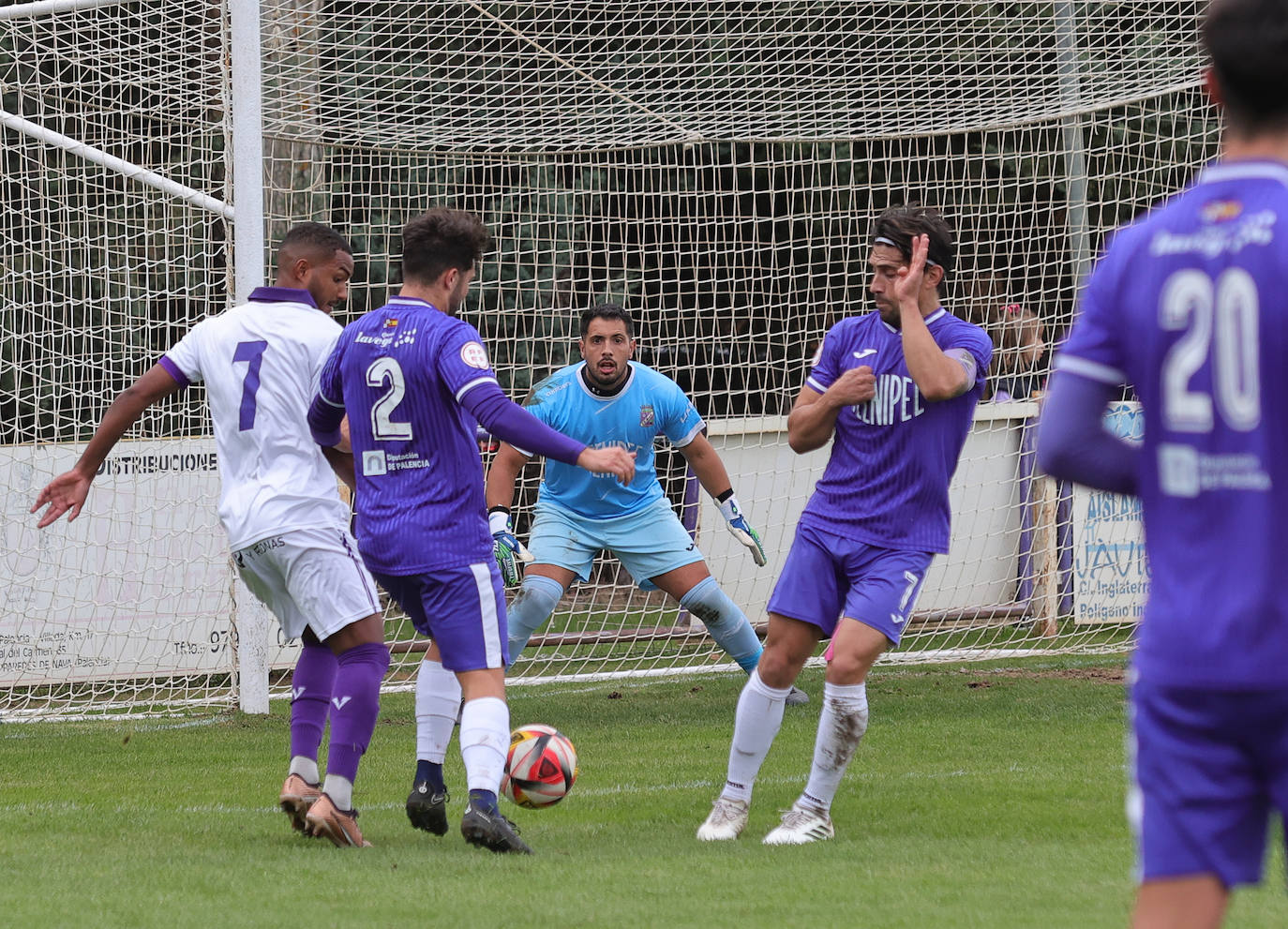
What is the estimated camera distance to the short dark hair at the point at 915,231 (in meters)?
5.21

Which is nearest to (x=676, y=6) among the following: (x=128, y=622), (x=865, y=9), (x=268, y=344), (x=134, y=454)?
(x=865, y=9)

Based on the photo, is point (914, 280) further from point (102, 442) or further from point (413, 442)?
point (102, 442)

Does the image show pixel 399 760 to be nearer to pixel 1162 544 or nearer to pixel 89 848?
pixel 89 848

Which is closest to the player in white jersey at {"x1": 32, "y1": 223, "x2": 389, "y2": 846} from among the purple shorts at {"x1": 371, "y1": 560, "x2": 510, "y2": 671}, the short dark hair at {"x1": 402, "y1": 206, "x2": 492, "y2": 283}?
the purple shorts at {"x1": 371, "y1": 560, "x2": 510, "y2": 671}

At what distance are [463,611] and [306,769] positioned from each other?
2.98 ft

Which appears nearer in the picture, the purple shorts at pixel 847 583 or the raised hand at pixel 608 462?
the raised hand at pixel 608 462

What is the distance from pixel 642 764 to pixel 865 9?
653cm

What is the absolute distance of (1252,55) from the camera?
7.11ft

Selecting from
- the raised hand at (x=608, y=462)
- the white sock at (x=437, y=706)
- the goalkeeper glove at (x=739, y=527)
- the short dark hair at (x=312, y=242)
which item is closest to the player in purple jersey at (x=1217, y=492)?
the raised hand at (x=608, y=462)

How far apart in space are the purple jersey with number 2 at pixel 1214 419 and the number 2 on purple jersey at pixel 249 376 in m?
3.72

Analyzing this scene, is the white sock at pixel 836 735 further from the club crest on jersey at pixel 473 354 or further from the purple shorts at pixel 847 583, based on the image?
the club crest on jersey at pixel 473 354

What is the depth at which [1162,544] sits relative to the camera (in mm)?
2250

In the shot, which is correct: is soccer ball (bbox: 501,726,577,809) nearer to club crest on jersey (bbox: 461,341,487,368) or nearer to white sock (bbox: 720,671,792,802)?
white sock (bbox: 720,671,792,802)

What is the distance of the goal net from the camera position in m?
9.41
